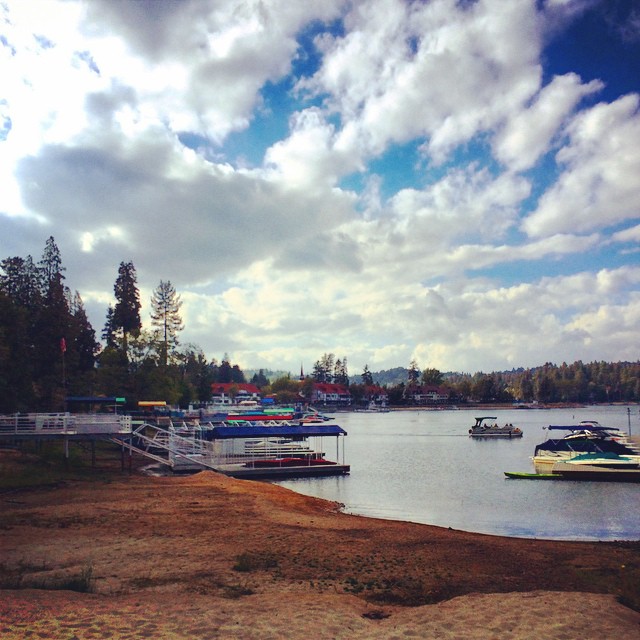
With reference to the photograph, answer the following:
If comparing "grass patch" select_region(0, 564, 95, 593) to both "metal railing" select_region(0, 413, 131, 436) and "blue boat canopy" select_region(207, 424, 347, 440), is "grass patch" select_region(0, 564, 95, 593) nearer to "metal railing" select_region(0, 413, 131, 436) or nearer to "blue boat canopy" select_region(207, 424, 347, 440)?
"metal railing" select_region(0, 413, 131, 436)

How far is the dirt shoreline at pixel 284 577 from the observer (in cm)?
1247

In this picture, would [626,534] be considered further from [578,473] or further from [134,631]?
[134,631]

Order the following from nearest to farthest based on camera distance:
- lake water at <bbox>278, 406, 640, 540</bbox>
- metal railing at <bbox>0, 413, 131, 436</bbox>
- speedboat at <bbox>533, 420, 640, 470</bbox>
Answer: lake water at <bbox>278, 406, 640, 540</bbox>
metal railing at <bbox>0, 413, 131, 436</bbox>
speedboat at <bbox>533, 420, 640, 470</bbox>

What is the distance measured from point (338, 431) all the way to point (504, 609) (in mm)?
40901

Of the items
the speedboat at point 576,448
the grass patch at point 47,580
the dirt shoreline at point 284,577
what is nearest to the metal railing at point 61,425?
the dirt shoreline at point 284,577

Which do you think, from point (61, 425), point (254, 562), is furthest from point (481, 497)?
point (61, 425)

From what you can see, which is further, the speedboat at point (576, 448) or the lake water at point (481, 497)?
the speedboat at point (576, 448)

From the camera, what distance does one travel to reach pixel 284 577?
1692 centimetres

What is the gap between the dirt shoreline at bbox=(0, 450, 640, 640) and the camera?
40.9 feet

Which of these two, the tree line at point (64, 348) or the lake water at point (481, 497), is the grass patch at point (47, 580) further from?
the tree line at point (64, 348)

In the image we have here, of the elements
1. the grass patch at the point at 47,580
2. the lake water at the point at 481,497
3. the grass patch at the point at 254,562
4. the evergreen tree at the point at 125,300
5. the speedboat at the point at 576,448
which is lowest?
the lake water at the point at 481,497

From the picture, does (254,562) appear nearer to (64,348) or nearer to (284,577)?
(284,577)

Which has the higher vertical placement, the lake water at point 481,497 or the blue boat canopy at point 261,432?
the blue boat canopy at point 261,432

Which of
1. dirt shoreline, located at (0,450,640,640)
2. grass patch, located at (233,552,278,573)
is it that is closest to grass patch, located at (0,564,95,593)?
dirt shoreline, located at (0,450,640,640)
